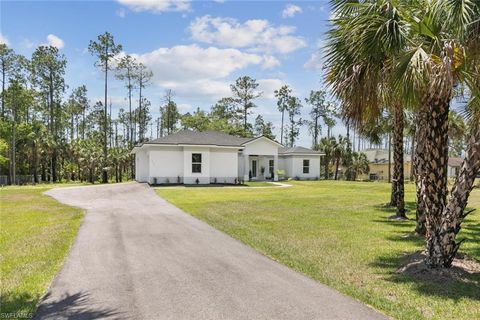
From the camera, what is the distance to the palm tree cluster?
231 inches

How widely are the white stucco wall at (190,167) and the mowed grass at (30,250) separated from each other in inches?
573

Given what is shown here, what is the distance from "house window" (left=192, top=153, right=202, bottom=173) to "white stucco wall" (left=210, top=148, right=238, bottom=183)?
1343 mm

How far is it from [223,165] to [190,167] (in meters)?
3.22

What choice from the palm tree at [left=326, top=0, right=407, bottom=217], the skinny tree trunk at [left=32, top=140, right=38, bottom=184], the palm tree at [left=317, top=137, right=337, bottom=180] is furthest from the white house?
the palm tree at [left=326, top=0, right=407, bottom=217]

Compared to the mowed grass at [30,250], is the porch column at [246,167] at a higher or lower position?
higher

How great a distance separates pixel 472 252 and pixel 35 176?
154 ft

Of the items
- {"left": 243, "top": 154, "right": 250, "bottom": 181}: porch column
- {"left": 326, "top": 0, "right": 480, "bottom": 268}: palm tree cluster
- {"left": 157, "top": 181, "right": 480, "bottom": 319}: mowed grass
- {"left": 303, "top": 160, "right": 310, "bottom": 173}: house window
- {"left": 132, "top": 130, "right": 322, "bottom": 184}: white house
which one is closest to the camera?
{"left": 157, "top": 181, "right": 480, "bottom": 319}: mowed grass

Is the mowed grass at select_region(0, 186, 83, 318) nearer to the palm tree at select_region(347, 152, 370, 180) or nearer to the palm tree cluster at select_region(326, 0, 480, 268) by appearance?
the palm tree cluster at select_region(326, 0, 480, 268)

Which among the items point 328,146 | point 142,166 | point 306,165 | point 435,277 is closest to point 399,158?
point 435,277

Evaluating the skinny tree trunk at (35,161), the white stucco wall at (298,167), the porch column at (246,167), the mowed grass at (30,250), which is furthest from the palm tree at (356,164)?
the mowed grass at (30,250)

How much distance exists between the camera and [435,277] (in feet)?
20.5

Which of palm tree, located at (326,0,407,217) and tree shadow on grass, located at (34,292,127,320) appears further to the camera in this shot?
palm tree, located at (326,0,407,217)

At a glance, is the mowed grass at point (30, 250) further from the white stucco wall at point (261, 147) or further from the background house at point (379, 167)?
the background house at point (379, 167)

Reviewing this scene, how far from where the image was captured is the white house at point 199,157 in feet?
97.0
